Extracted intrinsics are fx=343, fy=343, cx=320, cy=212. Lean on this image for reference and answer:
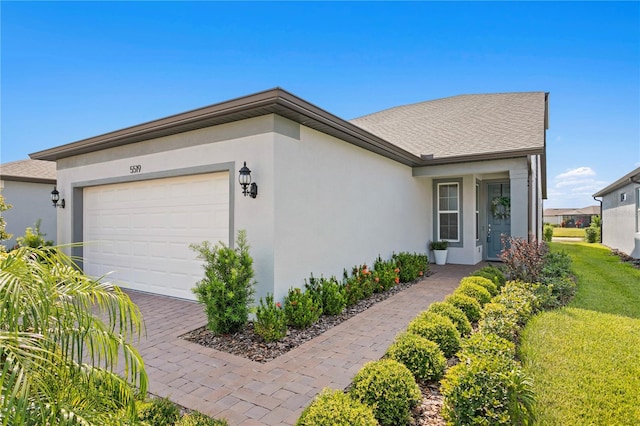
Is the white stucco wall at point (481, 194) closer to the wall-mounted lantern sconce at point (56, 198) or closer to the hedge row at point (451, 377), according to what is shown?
the hedge row at point (451, 377)

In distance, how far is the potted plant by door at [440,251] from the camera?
1086 cm

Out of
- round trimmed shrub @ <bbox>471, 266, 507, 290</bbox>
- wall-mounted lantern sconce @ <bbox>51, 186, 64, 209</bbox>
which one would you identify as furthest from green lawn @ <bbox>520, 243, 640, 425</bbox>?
wall-mounted lantern sconce @ <bbox>51, 186, 64, 209</bbox>

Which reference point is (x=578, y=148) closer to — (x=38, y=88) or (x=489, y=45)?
(x=489, y=45)

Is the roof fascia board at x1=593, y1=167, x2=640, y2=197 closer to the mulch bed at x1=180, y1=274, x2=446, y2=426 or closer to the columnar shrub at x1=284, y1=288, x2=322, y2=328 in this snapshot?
the mulch bed at x1=180, y1=274, x2=446, y2=426

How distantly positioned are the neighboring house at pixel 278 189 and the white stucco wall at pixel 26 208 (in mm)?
4728

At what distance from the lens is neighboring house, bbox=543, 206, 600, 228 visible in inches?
1646

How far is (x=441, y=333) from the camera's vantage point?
13.0 feet

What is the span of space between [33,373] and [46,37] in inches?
388

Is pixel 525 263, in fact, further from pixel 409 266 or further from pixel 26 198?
pixel 26 198

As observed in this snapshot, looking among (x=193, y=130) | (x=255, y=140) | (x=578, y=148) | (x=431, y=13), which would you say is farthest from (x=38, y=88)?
(x=578, y=148)

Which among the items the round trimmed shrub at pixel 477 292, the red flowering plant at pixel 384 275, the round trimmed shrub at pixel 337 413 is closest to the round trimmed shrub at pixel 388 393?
the round trimmed shrub at pixel 337 413

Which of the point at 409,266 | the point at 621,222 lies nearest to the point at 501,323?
the point at 409,266

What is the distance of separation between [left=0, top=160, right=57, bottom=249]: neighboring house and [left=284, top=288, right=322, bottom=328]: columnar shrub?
37.6 feet

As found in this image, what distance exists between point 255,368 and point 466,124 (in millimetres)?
10839
